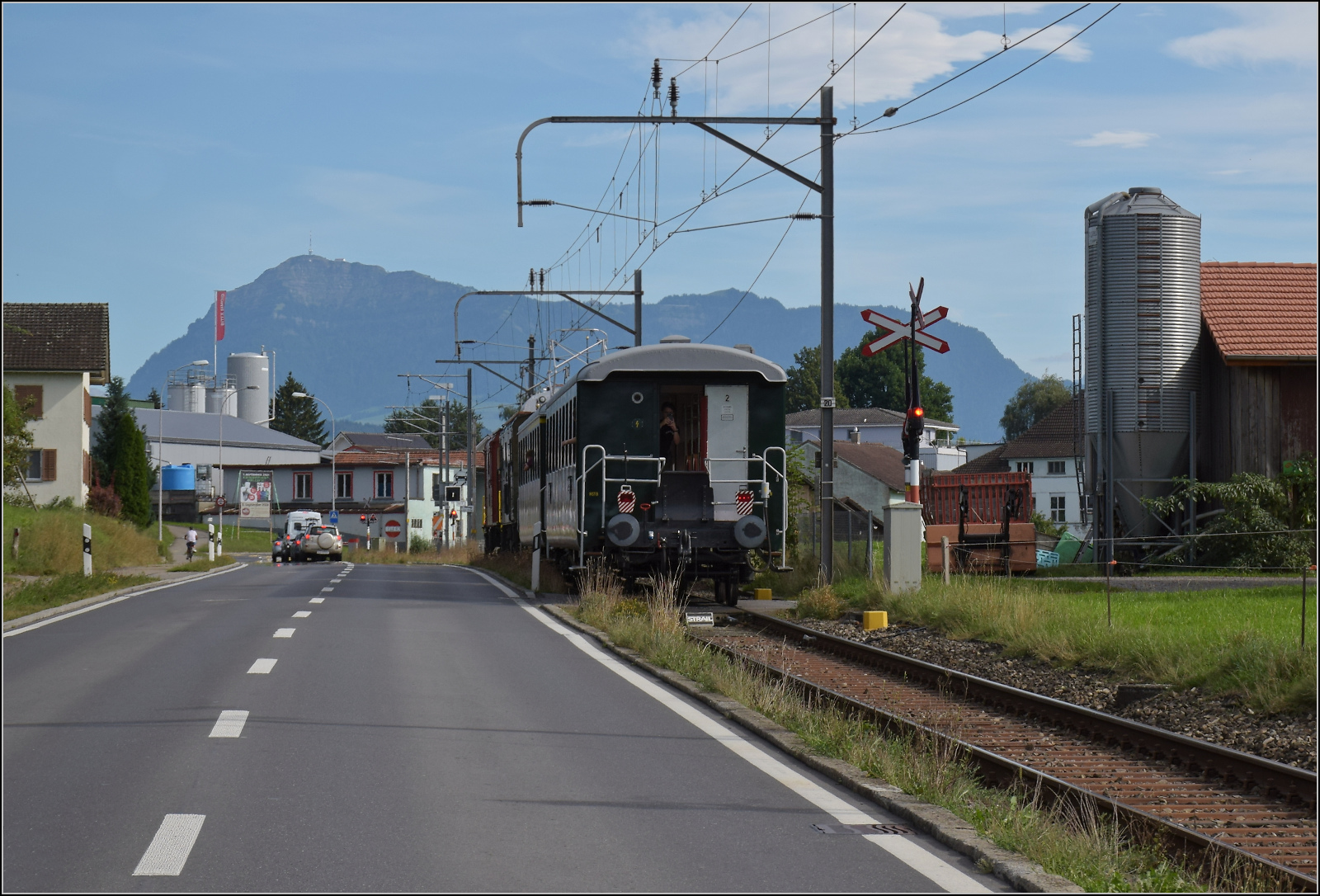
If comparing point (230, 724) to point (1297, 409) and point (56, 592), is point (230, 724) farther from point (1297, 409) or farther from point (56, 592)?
point (1297, 409)

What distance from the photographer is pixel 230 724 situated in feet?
31.4

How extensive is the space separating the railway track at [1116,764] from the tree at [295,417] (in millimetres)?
145395

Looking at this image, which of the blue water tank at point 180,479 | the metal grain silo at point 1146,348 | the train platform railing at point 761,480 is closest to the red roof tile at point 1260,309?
the metal grain silo at point 1146,348

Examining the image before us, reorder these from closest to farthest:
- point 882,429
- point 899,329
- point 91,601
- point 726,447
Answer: point 899,329
point 726,447
point 91,601
point 882,429

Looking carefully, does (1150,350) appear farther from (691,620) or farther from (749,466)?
(691,620)

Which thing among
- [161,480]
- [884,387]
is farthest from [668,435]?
[884,387]

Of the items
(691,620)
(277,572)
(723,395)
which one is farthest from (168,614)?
(277,572)

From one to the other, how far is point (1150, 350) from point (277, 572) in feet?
72.3

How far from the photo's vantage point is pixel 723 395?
21.3 metres

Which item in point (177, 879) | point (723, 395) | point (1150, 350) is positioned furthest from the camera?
point (1150, 350)

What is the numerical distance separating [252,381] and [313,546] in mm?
113929

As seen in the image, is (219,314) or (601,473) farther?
(219,314)

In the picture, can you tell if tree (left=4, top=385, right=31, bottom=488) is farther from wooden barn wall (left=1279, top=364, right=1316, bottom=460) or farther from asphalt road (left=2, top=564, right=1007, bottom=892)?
wooden barn wall (left=1279, top=364, right=1316, bottom=460)

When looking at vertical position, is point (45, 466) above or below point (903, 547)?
above
